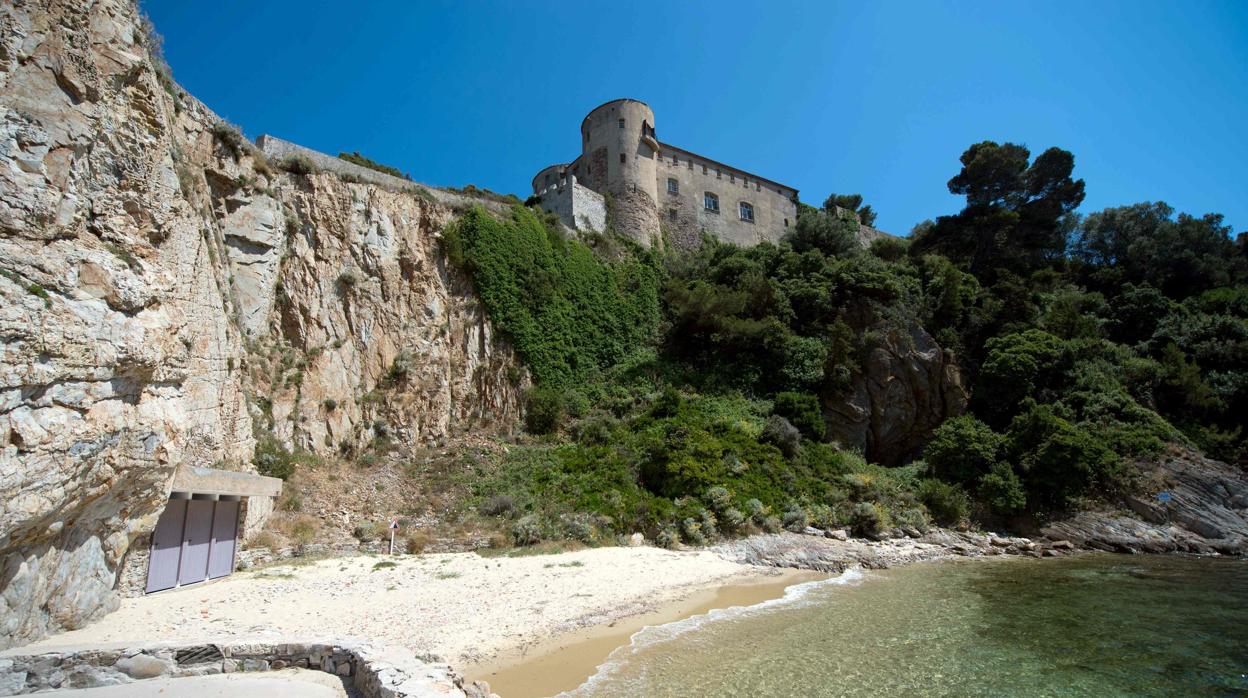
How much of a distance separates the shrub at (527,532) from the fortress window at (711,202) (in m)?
27.7

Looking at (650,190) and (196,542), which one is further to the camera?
(650,190)

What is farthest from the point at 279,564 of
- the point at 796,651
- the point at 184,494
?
the point at 796,651

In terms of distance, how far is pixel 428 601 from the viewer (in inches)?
396

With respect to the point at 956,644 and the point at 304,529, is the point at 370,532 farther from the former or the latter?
the point at 956,644

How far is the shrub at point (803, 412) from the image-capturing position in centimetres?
2316

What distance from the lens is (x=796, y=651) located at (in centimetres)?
855

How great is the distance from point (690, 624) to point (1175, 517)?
2047 centimetres

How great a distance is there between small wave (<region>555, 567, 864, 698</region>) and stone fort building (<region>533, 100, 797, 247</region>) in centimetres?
2191

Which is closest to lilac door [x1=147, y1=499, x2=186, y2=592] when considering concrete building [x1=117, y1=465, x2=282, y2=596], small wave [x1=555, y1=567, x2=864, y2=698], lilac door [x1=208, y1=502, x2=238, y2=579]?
concrete building [x1=117, y1=465, x2=282, y2=596]

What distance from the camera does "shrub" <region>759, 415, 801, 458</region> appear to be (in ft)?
69.9

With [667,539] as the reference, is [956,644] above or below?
below

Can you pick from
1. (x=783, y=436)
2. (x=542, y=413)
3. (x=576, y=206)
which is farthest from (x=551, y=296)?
(x=783, y=436)

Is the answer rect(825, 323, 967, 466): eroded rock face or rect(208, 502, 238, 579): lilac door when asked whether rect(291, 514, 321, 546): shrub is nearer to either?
rect(208, 502, 238, 579): lilac door

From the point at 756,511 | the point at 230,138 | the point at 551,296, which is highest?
the point at 230,138
